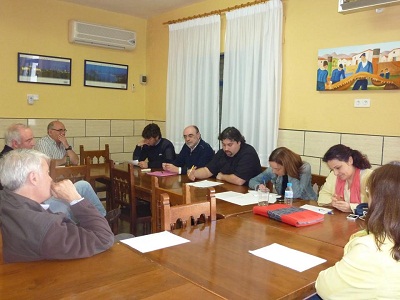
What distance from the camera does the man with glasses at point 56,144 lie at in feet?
14.8

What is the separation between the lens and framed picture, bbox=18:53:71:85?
4668 millimetres

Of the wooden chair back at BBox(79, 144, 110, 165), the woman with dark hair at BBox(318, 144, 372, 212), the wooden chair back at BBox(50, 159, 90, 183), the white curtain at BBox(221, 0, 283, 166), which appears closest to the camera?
the woman with dark hair at BBox(318, 144, 372, 212)

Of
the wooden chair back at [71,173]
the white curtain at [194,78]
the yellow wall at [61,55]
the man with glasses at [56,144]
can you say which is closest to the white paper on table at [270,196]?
the wooden chair back at [71,173]

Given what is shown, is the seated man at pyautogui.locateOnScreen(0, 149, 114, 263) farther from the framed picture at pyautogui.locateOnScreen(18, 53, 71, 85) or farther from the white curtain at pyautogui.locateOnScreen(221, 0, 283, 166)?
the framed picture at pyautogui.locateOnScreen(18, 53, 71, 85)

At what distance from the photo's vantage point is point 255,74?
13.9 ft

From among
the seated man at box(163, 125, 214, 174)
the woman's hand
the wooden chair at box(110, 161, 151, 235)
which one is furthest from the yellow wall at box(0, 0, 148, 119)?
the woman's hand

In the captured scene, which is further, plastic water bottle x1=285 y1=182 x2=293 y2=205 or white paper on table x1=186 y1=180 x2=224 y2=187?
white paper on table x1=186 y1=180 x2=224 y2=187

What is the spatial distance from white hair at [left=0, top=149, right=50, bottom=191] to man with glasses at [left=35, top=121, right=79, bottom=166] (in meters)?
2.91

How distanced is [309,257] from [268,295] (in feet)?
1.48

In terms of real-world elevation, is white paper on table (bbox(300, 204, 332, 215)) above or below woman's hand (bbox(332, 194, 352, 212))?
below

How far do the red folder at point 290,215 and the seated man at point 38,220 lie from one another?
3.39ft

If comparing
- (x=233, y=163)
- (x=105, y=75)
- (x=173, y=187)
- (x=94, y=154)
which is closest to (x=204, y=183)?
(x=173, y=187)

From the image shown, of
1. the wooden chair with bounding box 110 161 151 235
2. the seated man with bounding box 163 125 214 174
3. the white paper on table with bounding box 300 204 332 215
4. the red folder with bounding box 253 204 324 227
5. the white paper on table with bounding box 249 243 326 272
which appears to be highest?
the seated man with bounding box 163 125 214 174

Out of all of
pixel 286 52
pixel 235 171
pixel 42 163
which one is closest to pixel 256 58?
pixel 286 52
